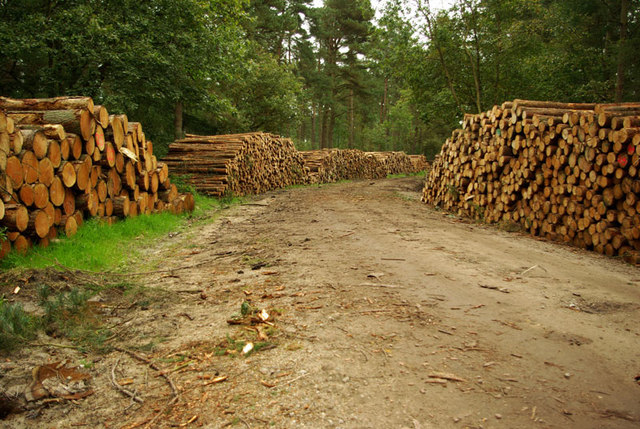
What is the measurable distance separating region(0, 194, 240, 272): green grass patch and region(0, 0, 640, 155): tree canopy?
570 centimetres

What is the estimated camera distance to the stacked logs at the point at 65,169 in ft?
16.0

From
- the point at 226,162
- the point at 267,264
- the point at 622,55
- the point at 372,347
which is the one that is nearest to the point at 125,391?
the point at 372,347

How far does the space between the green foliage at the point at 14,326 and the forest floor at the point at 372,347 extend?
0.59ft

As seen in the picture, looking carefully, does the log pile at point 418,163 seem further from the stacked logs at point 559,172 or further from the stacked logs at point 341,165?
the stacked logs at point 559,172

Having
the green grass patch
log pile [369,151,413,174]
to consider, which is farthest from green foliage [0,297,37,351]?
log pile [369,151,413,174]

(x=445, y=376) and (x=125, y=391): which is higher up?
(x=445, y=376)

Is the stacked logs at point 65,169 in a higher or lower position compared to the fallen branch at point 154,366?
higher

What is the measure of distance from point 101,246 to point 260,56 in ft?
67.7

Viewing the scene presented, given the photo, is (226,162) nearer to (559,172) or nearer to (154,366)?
(559,172)

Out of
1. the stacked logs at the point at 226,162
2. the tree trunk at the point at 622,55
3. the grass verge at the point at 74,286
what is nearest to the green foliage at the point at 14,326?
the grass verge at the point at 74,286

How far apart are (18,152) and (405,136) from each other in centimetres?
4392

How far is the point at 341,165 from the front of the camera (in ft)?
78.2

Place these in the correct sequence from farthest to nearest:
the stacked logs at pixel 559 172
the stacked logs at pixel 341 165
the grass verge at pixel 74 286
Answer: the stacked logs at pixel 341 165 < the stacked logs at pixel 559 172 < the grass verge at pixel 74 286

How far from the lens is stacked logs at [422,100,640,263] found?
594 centimetres
